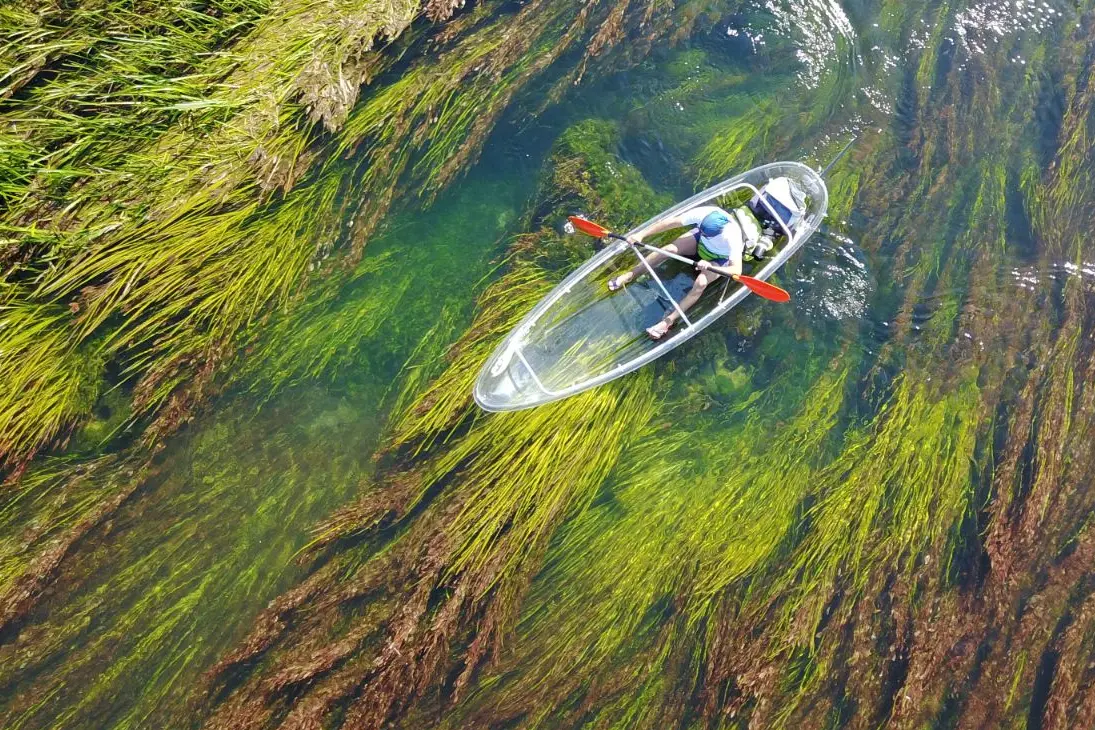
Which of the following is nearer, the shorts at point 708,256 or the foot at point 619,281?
the shorts at point 708,256

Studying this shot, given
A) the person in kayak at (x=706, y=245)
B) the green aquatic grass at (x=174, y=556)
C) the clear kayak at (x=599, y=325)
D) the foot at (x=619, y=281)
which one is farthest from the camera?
the foot at (x=619, y=281)

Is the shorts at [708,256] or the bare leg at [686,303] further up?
the shorts at [708,256]

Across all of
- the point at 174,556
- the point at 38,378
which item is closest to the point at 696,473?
the point at 174,556

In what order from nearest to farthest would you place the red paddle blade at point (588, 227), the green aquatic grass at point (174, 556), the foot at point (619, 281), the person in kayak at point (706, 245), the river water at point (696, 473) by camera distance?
the green aquatic grass at point (174, 556)
the river water at point (696, 473)
the person in kayak at point (706, 245)
the red paddle blade at point (588, 227)
the foot at point (619, 281)

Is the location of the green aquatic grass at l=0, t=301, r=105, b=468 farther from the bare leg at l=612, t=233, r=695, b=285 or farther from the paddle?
the bare leg at l=612, t=233, r=695, b=285

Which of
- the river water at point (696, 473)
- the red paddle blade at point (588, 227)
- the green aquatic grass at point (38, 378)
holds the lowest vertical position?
the river water at point (696, 473)

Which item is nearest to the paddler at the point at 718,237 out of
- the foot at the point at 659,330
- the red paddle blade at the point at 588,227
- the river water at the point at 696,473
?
the foot at the point at 659,330

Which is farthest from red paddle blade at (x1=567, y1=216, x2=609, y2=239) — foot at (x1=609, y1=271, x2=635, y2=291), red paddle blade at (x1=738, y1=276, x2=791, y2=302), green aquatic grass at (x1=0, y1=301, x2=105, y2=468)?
green aquatic grass at (x1=0, y1=301, x2=105, y2=468)

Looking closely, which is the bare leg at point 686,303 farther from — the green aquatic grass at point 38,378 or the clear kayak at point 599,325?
the green aquatic grass at point 38,378

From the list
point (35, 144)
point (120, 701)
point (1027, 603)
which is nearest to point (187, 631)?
point (120, 701)
